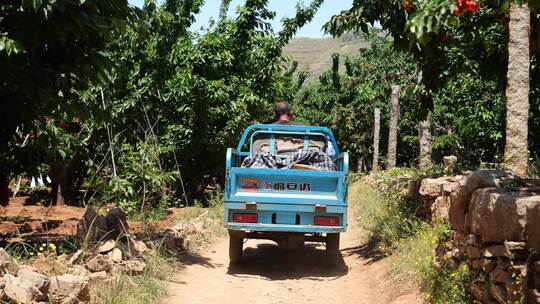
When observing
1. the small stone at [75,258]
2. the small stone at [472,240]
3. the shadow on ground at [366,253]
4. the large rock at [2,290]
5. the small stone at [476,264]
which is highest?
the small stone at [472,240]

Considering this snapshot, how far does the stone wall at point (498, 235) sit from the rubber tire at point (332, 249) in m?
2.83

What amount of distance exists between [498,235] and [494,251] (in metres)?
0.14

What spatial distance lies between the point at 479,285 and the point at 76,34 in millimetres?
4370

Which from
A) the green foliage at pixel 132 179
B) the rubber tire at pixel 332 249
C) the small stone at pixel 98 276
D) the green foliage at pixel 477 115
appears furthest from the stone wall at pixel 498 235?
the green foliage at pixel 477 115

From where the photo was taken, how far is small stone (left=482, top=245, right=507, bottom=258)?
449cm

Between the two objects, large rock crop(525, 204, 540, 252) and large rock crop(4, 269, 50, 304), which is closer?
large rock crop(525, 204, 540, 252)

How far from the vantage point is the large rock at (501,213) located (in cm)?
422

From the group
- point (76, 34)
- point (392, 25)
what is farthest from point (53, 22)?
point (392, 25)

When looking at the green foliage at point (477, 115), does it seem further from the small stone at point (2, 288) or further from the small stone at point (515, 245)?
the small stone at point (2, 288)

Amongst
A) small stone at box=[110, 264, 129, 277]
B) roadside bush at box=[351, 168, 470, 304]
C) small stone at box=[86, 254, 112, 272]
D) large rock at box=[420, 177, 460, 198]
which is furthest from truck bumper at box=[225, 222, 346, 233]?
small stone at box=[86, 254, 112, 272]

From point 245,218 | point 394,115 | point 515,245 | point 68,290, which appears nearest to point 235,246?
point 245,218

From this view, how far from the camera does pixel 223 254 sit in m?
9.70

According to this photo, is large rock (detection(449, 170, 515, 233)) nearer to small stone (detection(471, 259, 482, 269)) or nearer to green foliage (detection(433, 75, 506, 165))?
small stone (detection(471, 259, 482, 269))

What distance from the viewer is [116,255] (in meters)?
6.79
